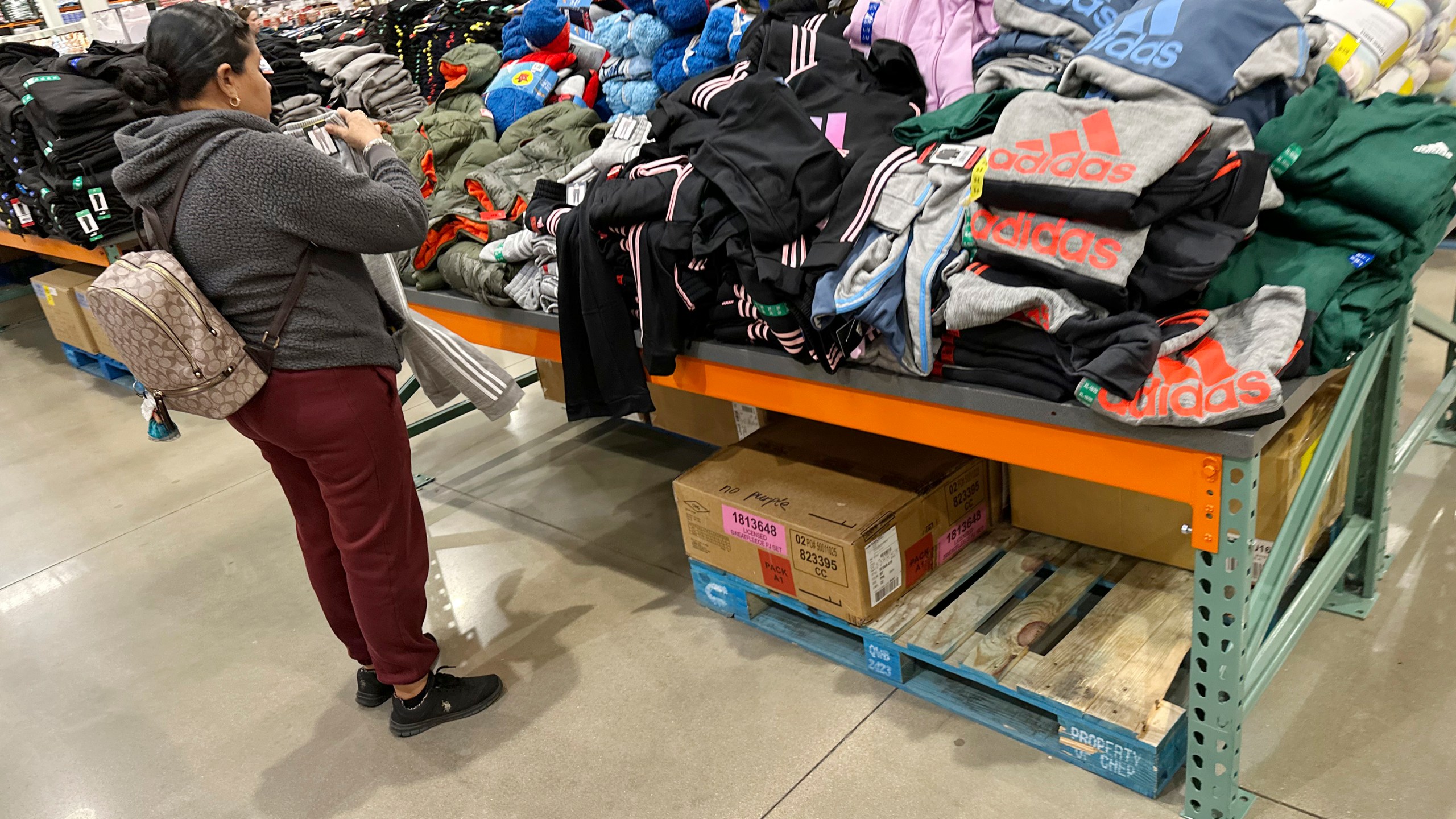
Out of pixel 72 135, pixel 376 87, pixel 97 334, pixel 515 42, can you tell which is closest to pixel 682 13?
pixel 515 42

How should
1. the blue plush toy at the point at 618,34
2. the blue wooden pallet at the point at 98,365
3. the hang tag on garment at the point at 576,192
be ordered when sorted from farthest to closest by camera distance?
the blue wooden pallet at the point at 98,365
the blue plush toy at the point at 618,34
the hang tag on garment at the point at 576,192

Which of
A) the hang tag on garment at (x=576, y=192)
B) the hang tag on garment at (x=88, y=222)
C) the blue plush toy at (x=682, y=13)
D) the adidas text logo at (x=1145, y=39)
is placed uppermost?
the blue plush toy at (x=682, y=13)

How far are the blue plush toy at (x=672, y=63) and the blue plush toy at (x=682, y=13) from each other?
0.04m

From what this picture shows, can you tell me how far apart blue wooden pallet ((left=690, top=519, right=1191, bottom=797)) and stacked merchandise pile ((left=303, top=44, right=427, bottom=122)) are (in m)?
2.56

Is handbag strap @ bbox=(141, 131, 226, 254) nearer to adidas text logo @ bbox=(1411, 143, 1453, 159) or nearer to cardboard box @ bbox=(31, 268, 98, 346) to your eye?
adidas text logo @ bbox=(1411, 143, 1453, 159)

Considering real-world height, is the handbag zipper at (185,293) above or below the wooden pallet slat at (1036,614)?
above

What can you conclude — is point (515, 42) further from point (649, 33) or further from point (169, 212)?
point (169, 212)

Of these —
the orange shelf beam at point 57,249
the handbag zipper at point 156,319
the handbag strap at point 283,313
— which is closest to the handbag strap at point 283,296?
the handbag strap at point 283,313

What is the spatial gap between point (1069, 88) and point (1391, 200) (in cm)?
55

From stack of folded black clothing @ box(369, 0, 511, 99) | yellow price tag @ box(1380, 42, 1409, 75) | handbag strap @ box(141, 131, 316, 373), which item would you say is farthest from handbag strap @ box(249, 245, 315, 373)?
stack of folded black clothing @ box(369, 0, 511, 99)

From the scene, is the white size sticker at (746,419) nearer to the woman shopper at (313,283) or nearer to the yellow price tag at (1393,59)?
the woman shopper at (313,283)

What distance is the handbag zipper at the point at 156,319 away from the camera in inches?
70.6

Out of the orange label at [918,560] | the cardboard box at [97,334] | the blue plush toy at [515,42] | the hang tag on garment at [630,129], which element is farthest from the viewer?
the cardboard box at [97,334]

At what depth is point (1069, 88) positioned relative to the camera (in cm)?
175
